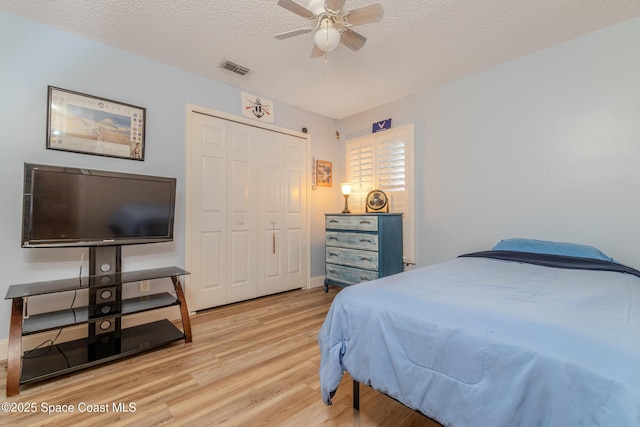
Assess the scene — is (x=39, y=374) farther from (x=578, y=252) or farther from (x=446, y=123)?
(x=446, y=123)

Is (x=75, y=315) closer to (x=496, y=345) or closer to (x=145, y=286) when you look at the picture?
(x=145, y=286)

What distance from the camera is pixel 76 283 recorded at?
2031 millimetres

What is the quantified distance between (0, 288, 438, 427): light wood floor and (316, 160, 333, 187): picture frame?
2262 mm

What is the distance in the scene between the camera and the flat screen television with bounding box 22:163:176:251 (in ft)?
6.31

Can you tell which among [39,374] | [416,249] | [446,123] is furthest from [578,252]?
[39,374]

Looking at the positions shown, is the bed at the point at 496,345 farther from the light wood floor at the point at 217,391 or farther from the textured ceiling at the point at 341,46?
the textured ceiling at the point at 341,46

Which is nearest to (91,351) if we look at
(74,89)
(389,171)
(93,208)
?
(93,208)

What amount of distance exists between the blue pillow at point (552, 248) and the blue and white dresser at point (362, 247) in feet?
3.59

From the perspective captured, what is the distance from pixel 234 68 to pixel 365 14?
1635mm

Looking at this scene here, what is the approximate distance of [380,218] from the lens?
3.19 m

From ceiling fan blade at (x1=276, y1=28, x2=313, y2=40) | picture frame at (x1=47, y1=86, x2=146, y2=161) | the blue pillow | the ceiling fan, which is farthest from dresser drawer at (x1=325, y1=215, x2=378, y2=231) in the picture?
picture frame at (x1=47, y1=86, x2=146, y2=161)

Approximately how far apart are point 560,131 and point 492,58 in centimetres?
93

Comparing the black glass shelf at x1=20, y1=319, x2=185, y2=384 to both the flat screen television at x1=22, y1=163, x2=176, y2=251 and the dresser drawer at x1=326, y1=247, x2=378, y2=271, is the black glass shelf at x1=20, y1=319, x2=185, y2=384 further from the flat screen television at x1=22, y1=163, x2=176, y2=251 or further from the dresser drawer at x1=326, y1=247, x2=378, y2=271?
the dresser drawer at x1=326, y1=247, x2=378, y2=271

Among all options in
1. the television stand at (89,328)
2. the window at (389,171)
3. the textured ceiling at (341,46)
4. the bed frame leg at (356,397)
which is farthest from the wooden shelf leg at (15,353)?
the window at (389,171)
